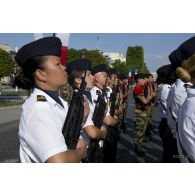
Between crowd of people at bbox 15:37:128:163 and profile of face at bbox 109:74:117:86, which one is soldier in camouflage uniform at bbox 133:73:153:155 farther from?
crowd of people at bbox 15:37:128:163

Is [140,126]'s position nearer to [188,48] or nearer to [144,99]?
[144,99]

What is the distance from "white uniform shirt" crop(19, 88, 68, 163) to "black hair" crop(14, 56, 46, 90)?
25 cm

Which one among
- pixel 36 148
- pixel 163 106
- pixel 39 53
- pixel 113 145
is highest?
pixel 39 53

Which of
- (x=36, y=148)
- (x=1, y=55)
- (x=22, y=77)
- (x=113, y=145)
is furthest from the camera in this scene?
(x=1, y=55)

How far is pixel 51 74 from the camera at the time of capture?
2326mm

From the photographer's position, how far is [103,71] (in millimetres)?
5508

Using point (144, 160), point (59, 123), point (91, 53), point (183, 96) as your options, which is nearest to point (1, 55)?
point (144, 160)

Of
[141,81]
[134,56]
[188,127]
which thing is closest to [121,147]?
[141,81]

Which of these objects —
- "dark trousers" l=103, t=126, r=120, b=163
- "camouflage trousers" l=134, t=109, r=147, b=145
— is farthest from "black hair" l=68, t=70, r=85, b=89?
"camouflage trousers" l=134, t=109, r=147, b=145

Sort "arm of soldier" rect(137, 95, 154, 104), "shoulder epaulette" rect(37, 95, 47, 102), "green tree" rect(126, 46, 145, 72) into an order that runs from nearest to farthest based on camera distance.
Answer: "shoulder epaulette" rect(37, 95, 47, 102) → "arm of soldier" rect(137, 95, 154, 104) → "green tree" rect(126, 46, 145, 72)

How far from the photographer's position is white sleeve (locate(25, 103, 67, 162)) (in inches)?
76.8

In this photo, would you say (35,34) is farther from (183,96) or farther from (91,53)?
(91,53)

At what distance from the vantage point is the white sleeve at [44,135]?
6.40ft

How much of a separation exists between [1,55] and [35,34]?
20.8 meters
